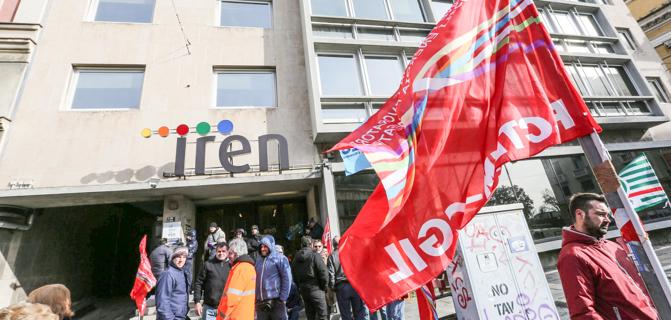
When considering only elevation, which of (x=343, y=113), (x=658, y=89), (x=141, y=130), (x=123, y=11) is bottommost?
(x=141, y=130)

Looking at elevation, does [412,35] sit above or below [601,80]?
above

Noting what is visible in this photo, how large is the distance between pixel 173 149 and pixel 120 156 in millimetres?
1469

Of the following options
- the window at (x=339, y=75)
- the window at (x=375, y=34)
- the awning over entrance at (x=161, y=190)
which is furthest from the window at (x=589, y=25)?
the awning over entrance at (x=161, y=190)

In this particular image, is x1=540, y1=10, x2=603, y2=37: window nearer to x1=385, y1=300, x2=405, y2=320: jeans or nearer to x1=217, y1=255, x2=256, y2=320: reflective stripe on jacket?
x1=385, y1=300, x2=405, y2=320: jeans

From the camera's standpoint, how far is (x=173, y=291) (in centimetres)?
492

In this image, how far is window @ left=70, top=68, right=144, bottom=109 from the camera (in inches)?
380

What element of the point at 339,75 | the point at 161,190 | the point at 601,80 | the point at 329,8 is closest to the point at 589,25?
the point at 601,80

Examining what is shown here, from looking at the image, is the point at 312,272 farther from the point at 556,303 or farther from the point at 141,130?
the point at 141,130

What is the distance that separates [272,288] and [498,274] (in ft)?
11.9

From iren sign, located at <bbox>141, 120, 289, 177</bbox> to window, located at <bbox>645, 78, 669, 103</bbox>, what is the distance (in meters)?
20.0

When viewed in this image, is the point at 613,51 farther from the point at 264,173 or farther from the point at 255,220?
the point at 255,220

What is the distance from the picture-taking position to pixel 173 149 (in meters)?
9.06

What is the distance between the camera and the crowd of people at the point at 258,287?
15.5 ft

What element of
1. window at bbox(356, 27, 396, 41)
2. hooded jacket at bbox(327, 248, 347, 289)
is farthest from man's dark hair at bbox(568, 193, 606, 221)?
window at bbox(356, 27, 396, 41)
